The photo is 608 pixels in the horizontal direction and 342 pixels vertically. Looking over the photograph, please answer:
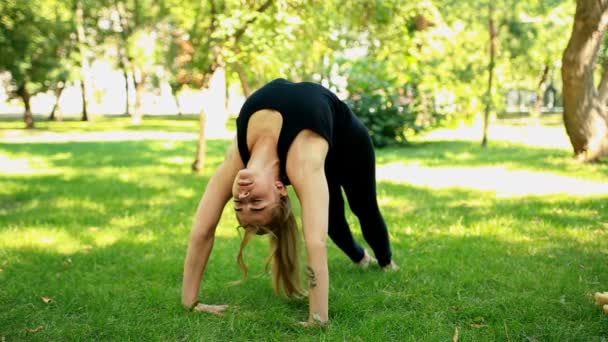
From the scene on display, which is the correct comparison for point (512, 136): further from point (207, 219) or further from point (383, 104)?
point (207, 219)

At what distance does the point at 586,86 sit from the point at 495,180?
263cm

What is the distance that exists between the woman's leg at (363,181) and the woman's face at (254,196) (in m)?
0.92

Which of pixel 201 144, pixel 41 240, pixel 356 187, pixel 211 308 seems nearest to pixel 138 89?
pixel 201 144

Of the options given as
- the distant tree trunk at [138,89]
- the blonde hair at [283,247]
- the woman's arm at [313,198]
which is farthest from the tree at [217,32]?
the distant tree trunk at [138,89]

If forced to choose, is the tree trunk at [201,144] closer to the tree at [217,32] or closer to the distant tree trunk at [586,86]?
the tree at [217,32]

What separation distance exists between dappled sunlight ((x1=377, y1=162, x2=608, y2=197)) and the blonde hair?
522 centimetres

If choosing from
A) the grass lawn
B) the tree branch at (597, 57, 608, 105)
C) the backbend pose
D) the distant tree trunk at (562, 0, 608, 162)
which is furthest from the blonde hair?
the tree branch at (597, 57, 608, 105)

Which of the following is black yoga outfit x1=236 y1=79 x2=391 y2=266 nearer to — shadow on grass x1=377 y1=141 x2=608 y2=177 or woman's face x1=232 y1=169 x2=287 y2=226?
woman's face x1=232 y1=169 x2=287 y2=226

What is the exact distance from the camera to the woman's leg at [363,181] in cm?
454

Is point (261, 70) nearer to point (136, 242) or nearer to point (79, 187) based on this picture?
point (79, 187)

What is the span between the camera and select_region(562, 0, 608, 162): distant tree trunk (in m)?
10.6

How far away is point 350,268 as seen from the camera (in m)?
5.46

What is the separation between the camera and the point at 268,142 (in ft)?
12.7

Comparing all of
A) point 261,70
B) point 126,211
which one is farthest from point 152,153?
point 126,211
